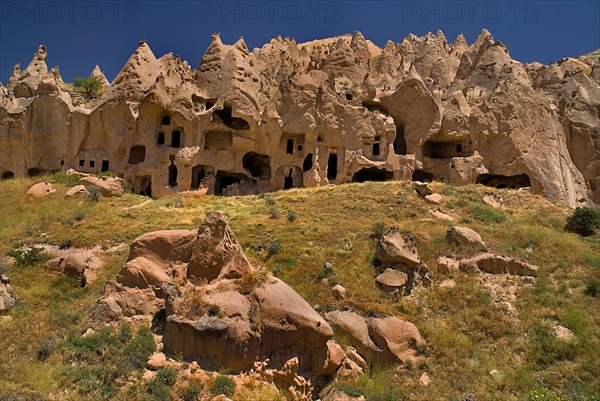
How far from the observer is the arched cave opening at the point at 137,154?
31922 millimetres

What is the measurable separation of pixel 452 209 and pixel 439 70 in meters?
22.3

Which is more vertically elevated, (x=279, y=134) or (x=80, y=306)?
(x=279, y=134)

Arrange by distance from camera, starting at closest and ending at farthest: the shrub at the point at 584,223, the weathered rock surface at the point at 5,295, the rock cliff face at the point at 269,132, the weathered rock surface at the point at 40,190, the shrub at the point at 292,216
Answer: the weathered rock surface at the point at 5,295 → the shrub at the point at 292,216 → the shrub at the point at 584,223 → the weathered rock surface at the point at 40,190 → the rock cliff face at the point at 269,132

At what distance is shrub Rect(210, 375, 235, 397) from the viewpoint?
34.6 ft

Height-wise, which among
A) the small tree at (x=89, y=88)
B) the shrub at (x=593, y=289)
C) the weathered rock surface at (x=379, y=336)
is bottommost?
the weathered rock surface at (x=379, y=336)

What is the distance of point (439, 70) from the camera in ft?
139

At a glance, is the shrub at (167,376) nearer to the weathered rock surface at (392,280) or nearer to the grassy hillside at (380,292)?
the grassy hillside at (380,292)

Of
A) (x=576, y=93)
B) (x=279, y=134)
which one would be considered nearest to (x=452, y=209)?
(x=279, y=134)

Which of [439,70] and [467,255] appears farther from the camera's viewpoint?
[439,70]

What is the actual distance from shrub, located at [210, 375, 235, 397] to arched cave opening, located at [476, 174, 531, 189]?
1017 inches

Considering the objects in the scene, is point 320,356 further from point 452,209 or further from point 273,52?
point 273,52

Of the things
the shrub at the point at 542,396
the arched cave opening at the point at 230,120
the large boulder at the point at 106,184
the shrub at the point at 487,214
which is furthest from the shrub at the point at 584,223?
the large boulder at the point at 106,184

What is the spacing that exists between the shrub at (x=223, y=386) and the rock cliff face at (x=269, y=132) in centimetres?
2065

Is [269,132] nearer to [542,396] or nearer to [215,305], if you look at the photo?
[215,305]
